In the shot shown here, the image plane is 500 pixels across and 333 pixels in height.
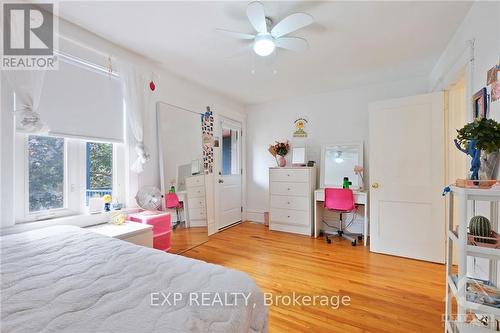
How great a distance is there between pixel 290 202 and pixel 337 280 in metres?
1.71

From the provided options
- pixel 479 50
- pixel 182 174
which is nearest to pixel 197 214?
pixel 182 174

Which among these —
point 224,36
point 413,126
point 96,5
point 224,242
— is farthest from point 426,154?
point 96,5

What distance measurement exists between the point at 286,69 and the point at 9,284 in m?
3.05

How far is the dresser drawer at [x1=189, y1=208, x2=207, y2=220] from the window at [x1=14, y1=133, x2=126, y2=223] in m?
0.95

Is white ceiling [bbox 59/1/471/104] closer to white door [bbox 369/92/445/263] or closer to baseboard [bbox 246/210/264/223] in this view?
white door [bbox 369/92/445/263]

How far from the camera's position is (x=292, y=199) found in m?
3.85

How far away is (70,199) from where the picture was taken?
206 cm

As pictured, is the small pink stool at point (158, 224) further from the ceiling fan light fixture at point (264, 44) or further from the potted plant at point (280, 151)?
the potted plant at point (280, 151)

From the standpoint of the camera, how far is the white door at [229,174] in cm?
407

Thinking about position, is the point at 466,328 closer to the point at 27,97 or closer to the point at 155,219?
the point at 155,219

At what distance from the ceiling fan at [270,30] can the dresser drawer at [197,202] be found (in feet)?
6.98

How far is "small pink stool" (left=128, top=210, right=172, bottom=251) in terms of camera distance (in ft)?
7.77

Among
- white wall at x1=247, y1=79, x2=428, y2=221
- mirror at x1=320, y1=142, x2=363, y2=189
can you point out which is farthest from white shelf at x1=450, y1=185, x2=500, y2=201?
white wall at x1=247, y1=79, x2=428, y2=221

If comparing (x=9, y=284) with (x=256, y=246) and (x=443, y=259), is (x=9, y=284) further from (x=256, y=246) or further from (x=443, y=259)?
(x=443, y=259)
